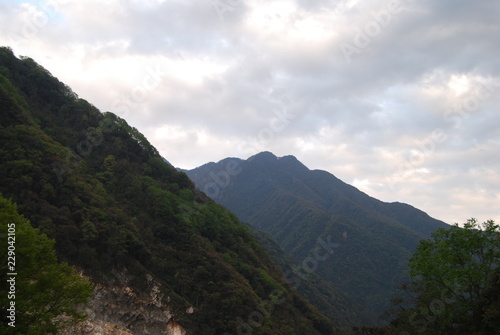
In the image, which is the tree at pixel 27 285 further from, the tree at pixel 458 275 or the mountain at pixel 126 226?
the tree at pixel 458 275

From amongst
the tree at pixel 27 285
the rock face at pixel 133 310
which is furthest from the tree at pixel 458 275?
the rock face at pixel 133 310

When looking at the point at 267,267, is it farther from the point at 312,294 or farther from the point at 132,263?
the point at 312,294

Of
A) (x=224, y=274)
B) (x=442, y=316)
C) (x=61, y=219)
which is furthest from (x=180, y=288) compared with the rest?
(x=442, y=316)

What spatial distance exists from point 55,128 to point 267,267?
54.1 m

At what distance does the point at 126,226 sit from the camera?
52469 millimetres

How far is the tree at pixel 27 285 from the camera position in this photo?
17391 millimetres

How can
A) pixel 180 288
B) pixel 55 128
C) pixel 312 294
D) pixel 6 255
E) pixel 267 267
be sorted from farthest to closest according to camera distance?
pixel 312 294
pixel 267 267
pixel 55 128
pixel 180 288
pixel 6 255

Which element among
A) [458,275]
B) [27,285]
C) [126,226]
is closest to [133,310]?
[126,226]

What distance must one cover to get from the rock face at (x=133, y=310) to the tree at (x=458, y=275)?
3225 centimetres

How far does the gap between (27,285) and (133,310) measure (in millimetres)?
29095

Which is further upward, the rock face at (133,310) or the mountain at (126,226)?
the mountain at (126,226)

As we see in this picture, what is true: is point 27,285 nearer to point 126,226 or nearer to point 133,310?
point 133,310

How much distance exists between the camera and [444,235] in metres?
27.2

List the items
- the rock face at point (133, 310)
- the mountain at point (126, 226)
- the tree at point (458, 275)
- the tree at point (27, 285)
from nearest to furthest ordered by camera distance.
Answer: the tree at point (27, 285), the tree at point (458, 275), the rock face at point (133, 310), the mountain at point (126, 226)
